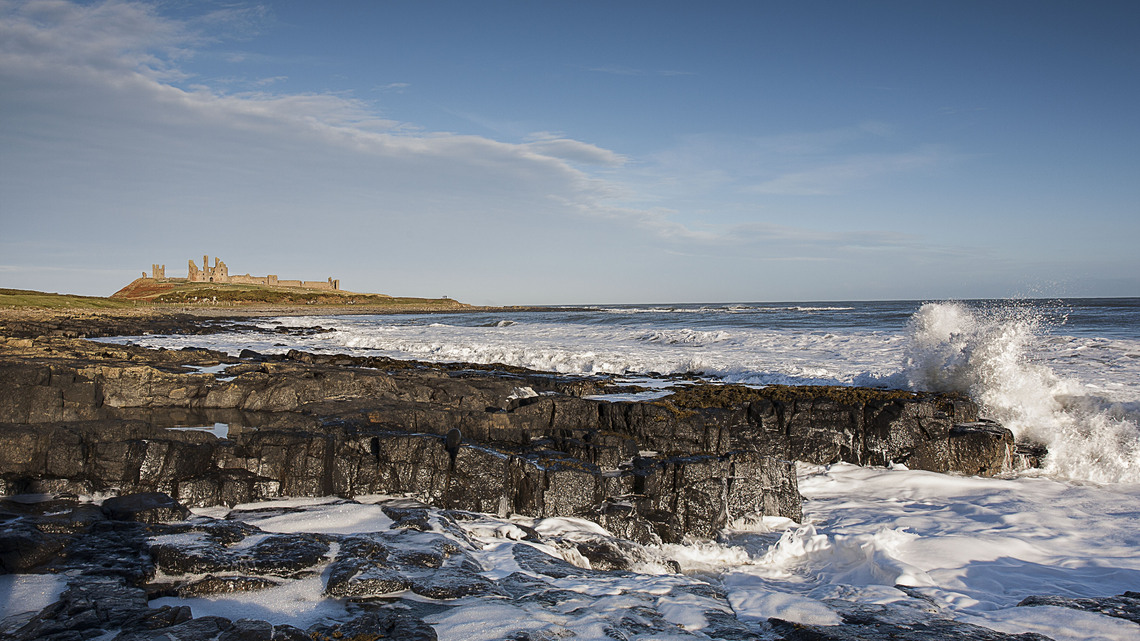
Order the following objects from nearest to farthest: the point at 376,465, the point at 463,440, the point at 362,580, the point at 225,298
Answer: the point at 362,580 → the point at 376,465 → the point at 463,440 → the point at 225,298

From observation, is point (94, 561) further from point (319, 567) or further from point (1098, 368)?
point (1098, 368)

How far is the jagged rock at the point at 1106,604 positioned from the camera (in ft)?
16.1

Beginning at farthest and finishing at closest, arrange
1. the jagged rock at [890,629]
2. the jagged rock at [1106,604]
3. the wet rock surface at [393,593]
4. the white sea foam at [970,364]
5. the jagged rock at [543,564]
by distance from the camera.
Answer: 1. the white sea foam at [970,364]
2. the jagged rock at [543,564]
3. the jagged rock at [1106,604]
4. the jagged rock at [890,629]
5. the wet rock surface at [393,593]

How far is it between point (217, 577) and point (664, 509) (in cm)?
438

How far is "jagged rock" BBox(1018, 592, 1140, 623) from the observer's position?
4.90 meters

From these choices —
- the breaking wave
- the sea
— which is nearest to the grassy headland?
the breaking wave

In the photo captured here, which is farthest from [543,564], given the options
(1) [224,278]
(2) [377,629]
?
(1) [224,278]

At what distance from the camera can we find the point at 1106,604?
5078 mm

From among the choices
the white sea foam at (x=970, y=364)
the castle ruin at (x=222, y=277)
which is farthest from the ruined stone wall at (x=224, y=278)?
the white sea foam at (x=970, y=364)

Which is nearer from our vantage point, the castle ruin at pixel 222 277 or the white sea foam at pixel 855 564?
the white sea foam at pixel 855 564

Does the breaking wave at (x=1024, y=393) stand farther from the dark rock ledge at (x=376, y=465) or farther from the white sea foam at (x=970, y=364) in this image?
the dark rock ledge at (x=376, y=465)

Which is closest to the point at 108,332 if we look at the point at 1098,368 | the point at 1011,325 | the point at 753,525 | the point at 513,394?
the point at 513,394

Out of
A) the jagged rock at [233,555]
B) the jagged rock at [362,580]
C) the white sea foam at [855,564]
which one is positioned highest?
the jagged rock at [233,555]

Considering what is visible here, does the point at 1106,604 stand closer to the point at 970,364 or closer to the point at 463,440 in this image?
the point at 463,440
